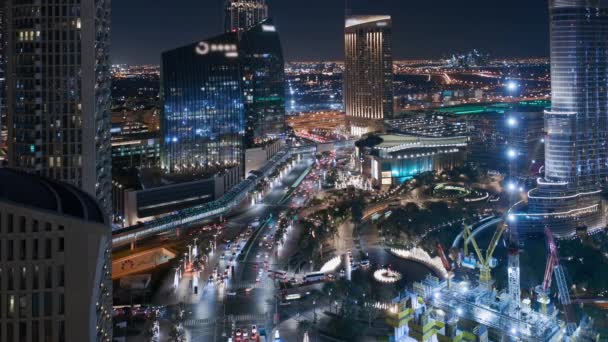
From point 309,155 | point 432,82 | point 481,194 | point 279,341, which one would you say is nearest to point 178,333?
point 279,341

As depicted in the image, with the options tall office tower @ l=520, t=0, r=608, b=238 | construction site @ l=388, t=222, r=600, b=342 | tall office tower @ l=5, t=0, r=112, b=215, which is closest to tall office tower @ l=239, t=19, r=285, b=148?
tall office tower @ l=520, t=0, r=608, b=238

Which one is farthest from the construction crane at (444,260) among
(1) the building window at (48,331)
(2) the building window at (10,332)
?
(2) the building window at (10,332)

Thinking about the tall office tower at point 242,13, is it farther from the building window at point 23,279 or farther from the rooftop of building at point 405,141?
the building window at point 23,279

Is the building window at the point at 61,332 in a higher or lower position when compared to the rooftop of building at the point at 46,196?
lower

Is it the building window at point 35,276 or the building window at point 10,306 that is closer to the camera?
the building window at point 10,306

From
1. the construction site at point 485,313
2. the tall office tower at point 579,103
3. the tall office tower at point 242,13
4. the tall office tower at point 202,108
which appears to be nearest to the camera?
the construction site at point 485,313

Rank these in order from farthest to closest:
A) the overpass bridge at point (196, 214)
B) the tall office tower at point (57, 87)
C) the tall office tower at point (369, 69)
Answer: the tall office tower at point (369, 69)
the overpass bridge at point (196, 214)
the tall office tower at point (57, 87)

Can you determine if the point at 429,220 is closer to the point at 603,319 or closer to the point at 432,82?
the point at 603,319
